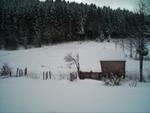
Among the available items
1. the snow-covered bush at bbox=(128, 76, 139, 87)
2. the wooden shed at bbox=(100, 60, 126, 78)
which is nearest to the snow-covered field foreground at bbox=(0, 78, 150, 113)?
the snow-covered bush at bbox=(128, 76, 139, 87)

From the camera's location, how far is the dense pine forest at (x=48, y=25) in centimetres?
5772

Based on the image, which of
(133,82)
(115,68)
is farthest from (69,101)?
(115,68)

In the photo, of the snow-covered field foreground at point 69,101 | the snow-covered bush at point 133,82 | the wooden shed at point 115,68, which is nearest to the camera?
the snow-covered field foreground at point 69,101

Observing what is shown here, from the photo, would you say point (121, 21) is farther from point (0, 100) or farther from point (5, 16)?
point (0, 100)

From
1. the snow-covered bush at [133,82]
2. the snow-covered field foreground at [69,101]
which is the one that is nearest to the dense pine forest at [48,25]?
the snow-covered bush at [133,82]

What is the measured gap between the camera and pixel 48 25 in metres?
61.3

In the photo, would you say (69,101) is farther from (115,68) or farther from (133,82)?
(115,68)

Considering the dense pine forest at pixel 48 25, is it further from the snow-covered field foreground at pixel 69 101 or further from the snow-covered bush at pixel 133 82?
the snow-covered field foreground at pixel 69 101

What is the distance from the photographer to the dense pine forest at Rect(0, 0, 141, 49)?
57719 mm

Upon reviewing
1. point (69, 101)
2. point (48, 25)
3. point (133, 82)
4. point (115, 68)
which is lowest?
point (133, 82)

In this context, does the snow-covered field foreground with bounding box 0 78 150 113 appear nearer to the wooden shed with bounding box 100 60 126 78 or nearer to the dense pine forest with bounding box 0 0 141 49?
the wooden shed with bounding box 100 60 126 78

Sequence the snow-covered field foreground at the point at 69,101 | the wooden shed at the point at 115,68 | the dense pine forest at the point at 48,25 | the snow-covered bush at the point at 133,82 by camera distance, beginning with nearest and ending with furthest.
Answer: the snow-covered field foreground at the point at 69,101 < the snow-covered bush at the point at 133,82 < the wooden shed at the point at 115,68 < the dense pine forest at the point at 48,25

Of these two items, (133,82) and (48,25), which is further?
(48,25)

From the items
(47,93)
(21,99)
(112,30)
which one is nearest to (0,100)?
(21,99)
